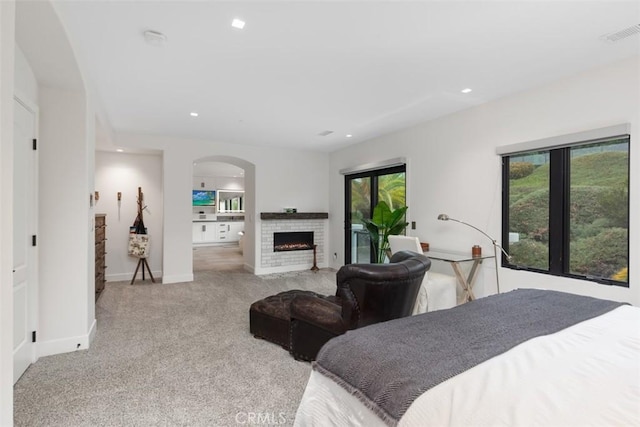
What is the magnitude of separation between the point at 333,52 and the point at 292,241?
15.5 feet

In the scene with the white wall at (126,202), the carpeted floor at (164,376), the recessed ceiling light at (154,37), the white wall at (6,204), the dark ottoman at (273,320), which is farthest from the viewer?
the white wall at (126,202)

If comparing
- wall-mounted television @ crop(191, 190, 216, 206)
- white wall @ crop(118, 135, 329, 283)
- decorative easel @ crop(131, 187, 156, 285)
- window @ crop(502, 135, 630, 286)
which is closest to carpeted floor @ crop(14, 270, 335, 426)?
decorative easel @ crop(131, 187, 156, 285)

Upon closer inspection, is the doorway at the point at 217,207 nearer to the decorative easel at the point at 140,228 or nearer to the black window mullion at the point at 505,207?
the decorative easel at the point at 140,228

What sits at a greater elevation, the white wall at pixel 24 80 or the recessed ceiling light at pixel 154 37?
the recessed ceiling light at pixel 154 37

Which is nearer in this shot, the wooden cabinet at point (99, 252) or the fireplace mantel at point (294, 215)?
the wooden cabinet at point (99, 252)

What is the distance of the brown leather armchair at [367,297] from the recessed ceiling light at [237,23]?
185 cm

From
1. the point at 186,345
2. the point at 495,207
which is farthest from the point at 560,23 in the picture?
the point at 186,345

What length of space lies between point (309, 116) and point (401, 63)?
1.78 meters

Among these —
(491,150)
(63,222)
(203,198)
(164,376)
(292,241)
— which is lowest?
(164,376)

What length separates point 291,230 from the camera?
6.75m

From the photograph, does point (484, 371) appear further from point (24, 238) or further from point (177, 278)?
point (177, 278)

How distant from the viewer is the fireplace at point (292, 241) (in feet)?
21.9

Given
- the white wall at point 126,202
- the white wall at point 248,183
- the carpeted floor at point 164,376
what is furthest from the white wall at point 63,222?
the white wall at point 126,202

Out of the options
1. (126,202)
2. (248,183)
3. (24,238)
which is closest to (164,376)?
(24,238)
